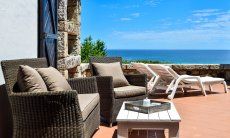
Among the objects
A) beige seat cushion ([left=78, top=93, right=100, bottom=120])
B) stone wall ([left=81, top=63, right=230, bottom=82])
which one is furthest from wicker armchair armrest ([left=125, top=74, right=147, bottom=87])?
stone wall ([left=81, top=63, right=230, bottom=82])

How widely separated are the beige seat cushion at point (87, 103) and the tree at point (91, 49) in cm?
607

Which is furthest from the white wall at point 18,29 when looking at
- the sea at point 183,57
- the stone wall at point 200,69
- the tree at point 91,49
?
the sea at point 183,57

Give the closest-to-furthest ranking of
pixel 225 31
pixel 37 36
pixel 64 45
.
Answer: pixel 37 36, pixel 64 45, pixel 225 31

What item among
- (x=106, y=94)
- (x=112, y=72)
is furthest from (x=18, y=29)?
(x=112, y=72)

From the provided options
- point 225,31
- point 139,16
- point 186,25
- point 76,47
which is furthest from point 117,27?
point 76,47

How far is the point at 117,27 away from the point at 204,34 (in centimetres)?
1464

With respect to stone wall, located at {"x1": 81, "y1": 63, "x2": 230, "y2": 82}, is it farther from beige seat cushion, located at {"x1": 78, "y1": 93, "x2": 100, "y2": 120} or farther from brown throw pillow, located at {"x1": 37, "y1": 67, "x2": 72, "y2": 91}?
brown throw pillow, located at {"x1": 37, "y1": 67, "x2": 72, "y2": 91}

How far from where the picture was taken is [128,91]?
490 centimetres

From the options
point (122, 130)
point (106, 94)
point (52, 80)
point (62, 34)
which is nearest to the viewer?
point (122, 130)

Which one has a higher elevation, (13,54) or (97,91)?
Result: (13,54)

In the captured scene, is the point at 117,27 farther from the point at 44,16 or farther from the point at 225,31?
the point at 44,16

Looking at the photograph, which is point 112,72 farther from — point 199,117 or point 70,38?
point 70,38

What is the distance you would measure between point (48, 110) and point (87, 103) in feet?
2.09

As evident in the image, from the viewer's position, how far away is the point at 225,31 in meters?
57.3
